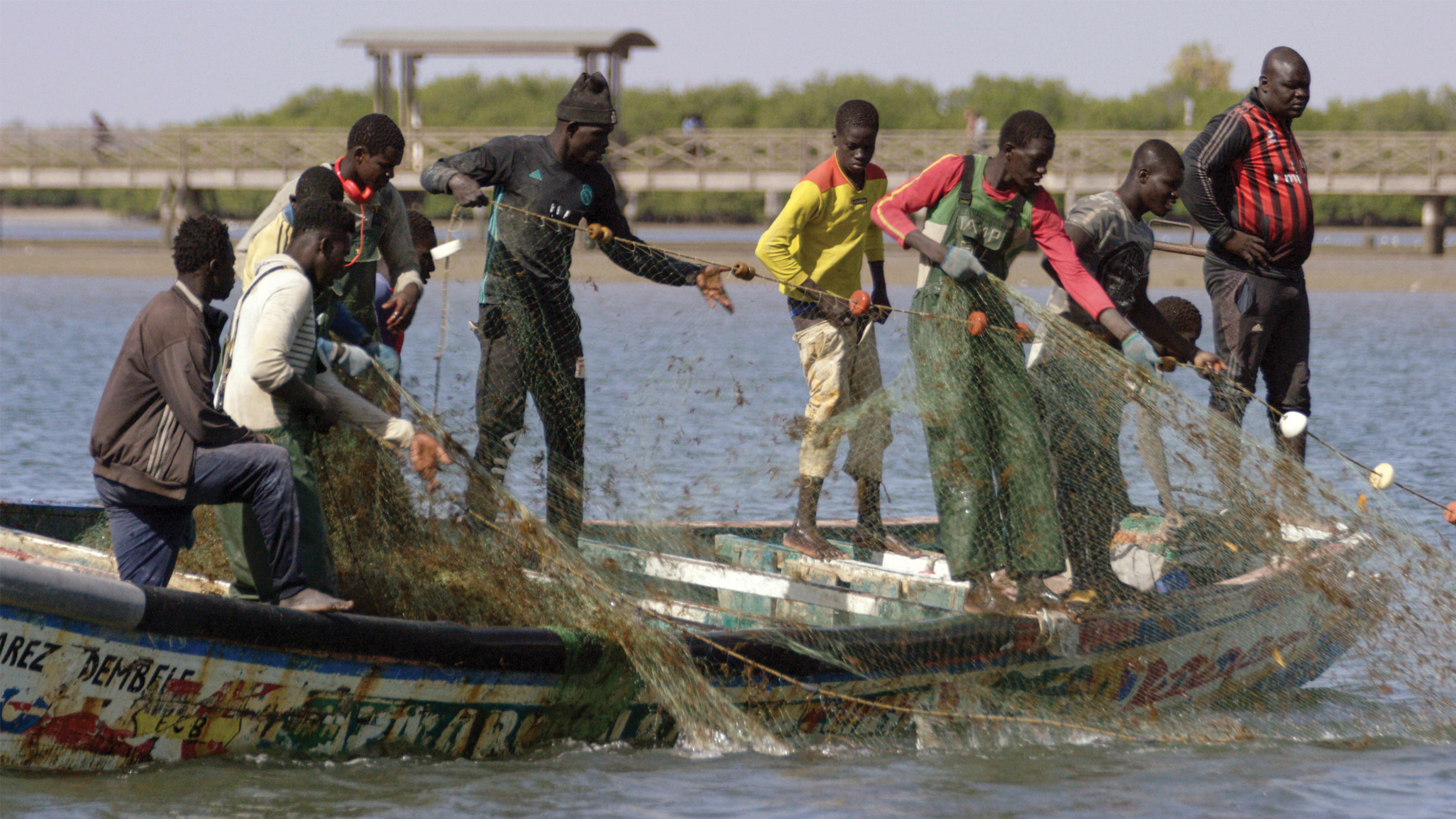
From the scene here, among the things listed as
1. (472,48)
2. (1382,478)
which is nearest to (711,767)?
(1382,478)

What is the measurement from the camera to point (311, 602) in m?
5.11

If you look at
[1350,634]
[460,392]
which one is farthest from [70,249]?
[1350,634]

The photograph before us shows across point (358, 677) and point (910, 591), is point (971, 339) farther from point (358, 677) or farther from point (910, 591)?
point (358, 677)

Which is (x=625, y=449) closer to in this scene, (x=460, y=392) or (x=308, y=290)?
(x=460, y=392)

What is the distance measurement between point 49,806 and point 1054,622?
3490mm

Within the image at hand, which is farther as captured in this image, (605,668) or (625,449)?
(625,449)

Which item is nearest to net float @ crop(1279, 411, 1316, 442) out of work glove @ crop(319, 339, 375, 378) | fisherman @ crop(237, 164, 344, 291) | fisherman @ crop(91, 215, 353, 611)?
work glove @ crop(319, 339, 375, 378)

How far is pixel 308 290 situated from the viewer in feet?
16.7

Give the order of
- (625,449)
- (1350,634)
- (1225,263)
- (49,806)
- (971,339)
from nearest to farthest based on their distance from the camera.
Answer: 1. (49,806)
2. (971,339)
3. (1350,634)
4. (625,449)
5. (1225,263)

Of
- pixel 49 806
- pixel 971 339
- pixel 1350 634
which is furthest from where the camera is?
pixel 1350 634

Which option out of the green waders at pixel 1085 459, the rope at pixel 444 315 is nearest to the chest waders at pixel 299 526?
the rope at pixel 444 315

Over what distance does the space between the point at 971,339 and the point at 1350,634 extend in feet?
6.44

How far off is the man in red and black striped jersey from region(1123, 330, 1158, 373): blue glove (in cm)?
153

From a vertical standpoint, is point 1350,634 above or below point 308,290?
below
